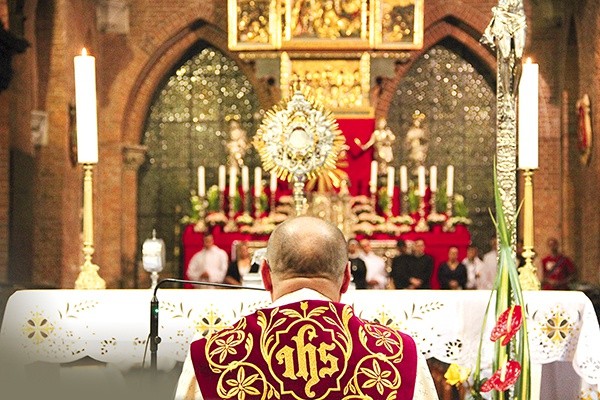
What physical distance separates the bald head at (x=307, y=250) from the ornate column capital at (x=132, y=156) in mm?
14203

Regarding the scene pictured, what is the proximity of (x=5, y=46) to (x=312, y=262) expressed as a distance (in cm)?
983

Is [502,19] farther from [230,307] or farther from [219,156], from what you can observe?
[219,156]

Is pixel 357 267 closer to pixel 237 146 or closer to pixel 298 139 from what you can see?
pixel 298 139

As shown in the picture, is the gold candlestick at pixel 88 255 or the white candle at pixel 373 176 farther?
the white candle at pixel 373 176

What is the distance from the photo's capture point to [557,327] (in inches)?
197

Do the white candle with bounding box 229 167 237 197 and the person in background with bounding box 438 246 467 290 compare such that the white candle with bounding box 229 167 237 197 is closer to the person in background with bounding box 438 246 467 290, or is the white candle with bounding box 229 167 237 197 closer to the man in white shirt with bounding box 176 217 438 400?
the person in background with bounding box 438 246 467 290

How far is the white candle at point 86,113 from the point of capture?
5414mm

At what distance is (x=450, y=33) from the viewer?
56.0 feet

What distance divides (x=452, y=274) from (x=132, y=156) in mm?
5545

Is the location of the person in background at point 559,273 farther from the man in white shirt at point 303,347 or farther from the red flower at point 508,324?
the man in white shirt at point 303,347

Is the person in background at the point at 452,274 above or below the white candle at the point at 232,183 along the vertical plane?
below

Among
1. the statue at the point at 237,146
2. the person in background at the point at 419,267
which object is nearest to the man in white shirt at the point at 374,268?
the person in background at the point at 419,267

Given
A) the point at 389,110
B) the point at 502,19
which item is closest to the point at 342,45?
the point at 389,110

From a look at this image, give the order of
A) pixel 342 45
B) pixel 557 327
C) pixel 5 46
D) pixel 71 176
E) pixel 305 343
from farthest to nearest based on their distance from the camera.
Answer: pixel 71 176, pixel 342 45, pixel 5 46, pixel 557 327, pixel 305 343
